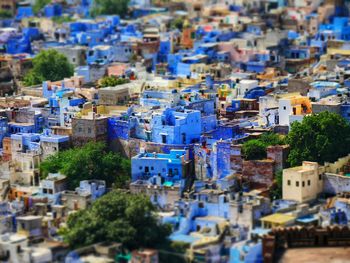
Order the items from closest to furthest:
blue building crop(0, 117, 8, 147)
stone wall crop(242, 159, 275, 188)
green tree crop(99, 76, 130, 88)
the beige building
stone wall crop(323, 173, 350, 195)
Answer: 1. the beige building
2. stone wall crop(323, 173, 350, 195)
3. stone wall crop(242, 159, 275, 188)
4. blue building crop(0, 117, 8, 147)
5. green tree crop(99, 76, 130, 88)

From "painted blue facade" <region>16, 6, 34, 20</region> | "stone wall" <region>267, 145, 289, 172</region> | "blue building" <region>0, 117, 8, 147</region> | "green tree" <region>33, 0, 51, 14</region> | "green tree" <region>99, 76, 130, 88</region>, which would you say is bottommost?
"stone wall" <region>267, 145, 289, 172</region>

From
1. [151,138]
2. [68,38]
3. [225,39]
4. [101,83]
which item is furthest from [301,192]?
[68,38]

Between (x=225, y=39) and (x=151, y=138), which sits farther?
(x=225, y=39)

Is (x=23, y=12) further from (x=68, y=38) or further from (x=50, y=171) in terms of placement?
(x=50, y=171)

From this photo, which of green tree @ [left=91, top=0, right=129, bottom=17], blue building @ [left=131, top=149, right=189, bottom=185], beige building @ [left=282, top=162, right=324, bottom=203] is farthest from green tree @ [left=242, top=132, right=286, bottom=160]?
green tree @ [left=91, top=0, right=129, bottom=17]

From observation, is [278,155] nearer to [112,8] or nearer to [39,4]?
[112,8]

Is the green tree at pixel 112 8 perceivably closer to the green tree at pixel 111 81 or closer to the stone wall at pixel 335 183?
the green tree at pixel 111 81

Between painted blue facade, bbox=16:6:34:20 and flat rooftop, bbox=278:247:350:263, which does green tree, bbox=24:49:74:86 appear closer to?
painted blue facade, bbox=16:6:34:20
